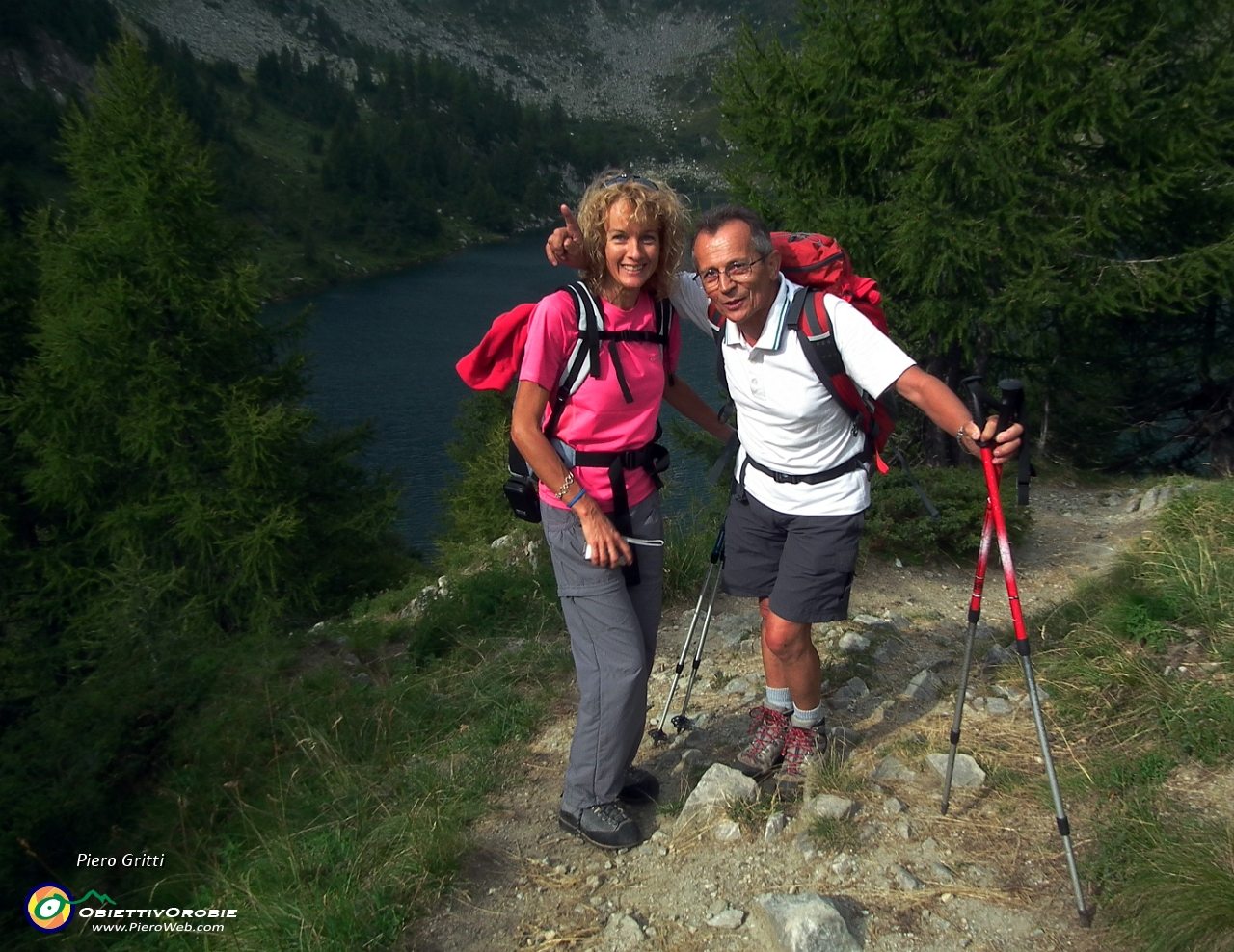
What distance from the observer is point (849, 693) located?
4.19 m

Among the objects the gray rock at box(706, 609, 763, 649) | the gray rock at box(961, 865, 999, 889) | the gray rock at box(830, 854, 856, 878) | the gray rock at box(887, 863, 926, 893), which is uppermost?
the gray rock at box(961, 865, 999, 889)

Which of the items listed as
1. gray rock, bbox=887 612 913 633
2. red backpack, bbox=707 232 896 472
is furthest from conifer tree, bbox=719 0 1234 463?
red backpack, bbox=707 232 896 472

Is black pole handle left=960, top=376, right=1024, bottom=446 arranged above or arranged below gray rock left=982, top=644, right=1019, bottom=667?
above

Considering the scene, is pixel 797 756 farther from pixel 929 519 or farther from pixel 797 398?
pixel 929 519

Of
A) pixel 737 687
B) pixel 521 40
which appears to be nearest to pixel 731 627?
pixel 737 687

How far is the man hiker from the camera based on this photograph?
279 centimetres

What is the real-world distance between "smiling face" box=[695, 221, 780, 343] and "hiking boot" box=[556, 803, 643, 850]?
162 cm

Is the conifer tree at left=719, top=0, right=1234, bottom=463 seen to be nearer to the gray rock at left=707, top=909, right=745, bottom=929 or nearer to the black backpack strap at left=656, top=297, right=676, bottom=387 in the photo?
the black backpack strap at left=656, top=297, right=676, bottom=387

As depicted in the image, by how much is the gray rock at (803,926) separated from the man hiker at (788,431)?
0.68 metres

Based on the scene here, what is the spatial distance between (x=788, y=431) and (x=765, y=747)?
120 cm

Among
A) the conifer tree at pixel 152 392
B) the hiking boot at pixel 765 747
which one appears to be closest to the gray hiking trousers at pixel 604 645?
the hiking boot at pixel 765 747

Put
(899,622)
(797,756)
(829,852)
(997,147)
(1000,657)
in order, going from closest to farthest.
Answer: (829,852), (797,756), (1000,657), (899,622), (997,147)

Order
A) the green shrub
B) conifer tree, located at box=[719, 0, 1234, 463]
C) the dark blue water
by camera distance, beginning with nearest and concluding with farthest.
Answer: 1. the green shrub
2. conifer tree, located at box=[719, 0, 1234, 463]
3. the dark blue water

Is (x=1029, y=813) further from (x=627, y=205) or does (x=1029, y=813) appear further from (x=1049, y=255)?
(x=1049, y=255)
